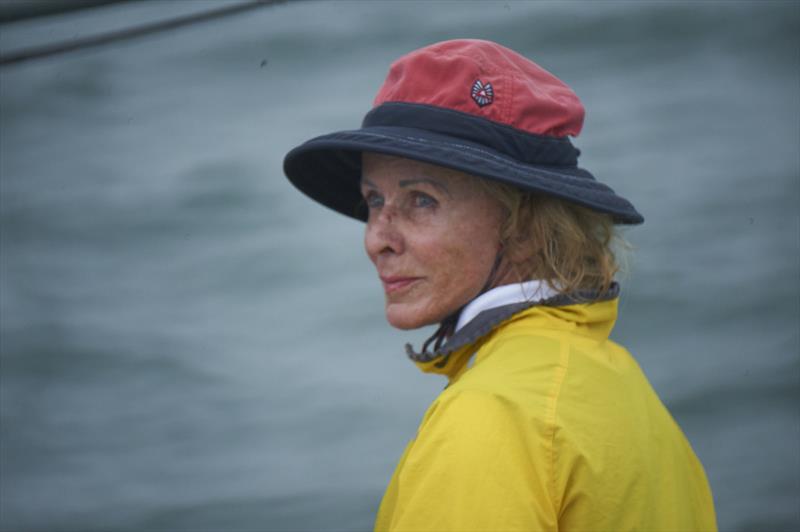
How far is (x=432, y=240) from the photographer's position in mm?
1465

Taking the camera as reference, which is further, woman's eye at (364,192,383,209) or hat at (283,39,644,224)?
woman's eye at (364,192,383,209)

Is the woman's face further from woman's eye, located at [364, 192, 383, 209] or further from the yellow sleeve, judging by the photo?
the yellow sleeve

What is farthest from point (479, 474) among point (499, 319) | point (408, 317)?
point (408, 317)

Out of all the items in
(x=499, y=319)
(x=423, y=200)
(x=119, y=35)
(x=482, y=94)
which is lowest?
(x=499, y=319)

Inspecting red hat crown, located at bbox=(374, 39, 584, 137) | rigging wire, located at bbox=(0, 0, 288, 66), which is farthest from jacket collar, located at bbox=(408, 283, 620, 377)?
rigging wire, located at bbox=(0, 0, 288, 66)

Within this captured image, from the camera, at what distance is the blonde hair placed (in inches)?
56.6

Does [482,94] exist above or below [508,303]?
above

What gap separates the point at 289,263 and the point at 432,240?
170cm

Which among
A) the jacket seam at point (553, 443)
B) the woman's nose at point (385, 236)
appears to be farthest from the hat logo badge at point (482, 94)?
the jacket seam at point (553, 443)

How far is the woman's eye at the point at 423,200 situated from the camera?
4.86ft

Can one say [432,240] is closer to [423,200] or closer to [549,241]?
[423,200]

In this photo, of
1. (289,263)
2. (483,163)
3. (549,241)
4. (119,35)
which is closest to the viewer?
(483,163)

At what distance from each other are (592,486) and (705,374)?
1.88 m

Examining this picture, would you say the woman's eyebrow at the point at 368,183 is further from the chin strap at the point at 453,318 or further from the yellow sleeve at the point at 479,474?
the yellow sleeve at the point at 479,474
